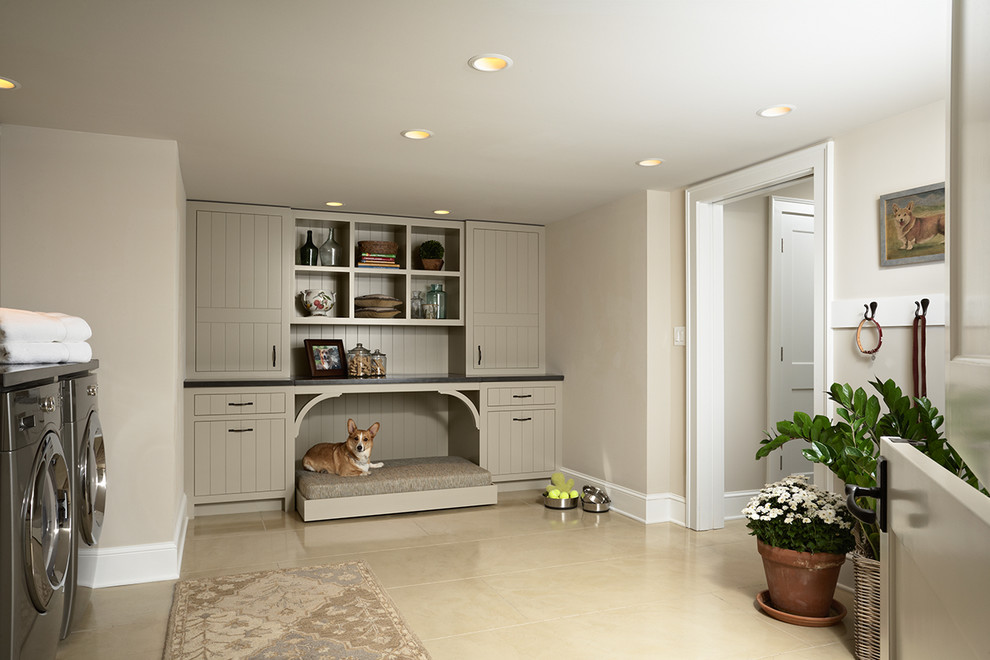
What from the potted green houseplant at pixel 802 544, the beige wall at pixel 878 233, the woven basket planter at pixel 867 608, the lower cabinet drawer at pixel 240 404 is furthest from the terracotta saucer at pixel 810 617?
the lower cabinet drawer at pixel 240 404

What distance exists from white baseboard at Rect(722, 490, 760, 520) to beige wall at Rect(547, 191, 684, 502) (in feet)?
1.25

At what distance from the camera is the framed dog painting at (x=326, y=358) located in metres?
5.36

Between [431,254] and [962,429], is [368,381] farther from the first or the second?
[962,429]

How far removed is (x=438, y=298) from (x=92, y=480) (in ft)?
10.9

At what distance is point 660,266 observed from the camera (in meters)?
4.65

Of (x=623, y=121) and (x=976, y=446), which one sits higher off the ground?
(x=623, y=121)

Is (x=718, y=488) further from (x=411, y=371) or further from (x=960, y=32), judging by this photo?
(x=960, y=32)

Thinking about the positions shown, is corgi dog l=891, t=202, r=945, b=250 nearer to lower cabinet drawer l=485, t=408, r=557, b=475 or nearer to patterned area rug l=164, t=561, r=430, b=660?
patterned area rug l=164, t=561, r=430, b=660

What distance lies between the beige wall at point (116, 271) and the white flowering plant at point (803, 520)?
2.86m

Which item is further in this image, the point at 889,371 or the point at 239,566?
the point at 239,566

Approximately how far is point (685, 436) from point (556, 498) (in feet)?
3.53

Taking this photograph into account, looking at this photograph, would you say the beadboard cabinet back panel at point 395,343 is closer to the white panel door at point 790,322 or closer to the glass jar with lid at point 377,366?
the glass jar with lid at point 377,366

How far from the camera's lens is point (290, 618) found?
296 centimetres

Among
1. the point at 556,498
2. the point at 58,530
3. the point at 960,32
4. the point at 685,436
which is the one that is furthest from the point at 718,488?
the point at 960,32
